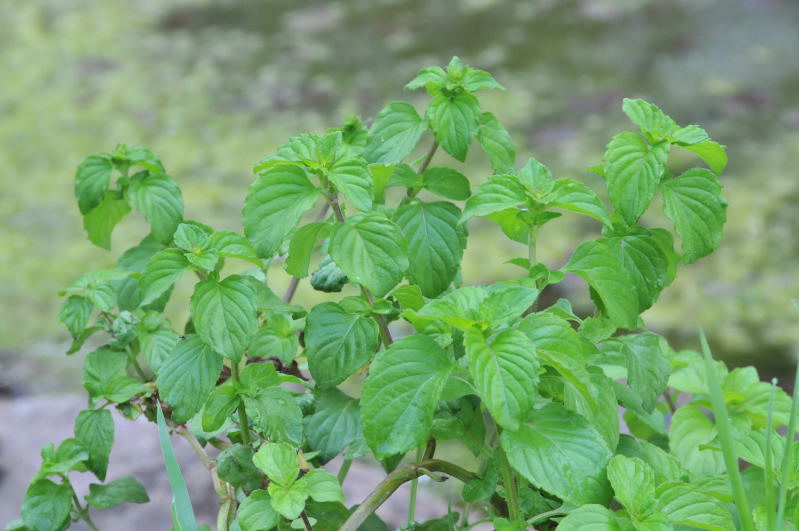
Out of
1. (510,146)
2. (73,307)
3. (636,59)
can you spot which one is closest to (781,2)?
(636,59)

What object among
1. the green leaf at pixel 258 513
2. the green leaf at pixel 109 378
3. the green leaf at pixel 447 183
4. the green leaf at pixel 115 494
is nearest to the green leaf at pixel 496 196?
the green leaf at pixel 447 183

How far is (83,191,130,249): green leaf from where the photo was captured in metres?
1.20

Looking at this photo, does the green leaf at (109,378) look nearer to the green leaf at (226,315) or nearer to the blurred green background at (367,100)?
the green leaf at (226,315)

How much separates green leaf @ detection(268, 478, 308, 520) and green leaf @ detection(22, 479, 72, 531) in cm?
34

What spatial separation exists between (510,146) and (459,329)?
275 mm

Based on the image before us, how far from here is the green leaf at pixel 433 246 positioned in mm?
1006

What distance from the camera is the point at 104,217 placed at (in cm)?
120

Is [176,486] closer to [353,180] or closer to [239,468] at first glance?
[239,468]

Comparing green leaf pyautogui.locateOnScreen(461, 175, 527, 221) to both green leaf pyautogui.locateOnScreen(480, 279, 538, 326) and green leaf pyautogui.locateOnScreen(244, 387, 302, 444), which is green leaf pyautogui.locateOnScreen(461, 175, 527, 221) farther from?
green leaf pyautogui.locateOnScreen(244, 387, 302, 444)

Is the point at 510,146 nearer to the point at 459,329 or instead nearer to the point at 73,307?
the point at 459,329

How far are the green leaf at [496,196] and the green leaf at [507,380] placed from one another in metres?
0.15

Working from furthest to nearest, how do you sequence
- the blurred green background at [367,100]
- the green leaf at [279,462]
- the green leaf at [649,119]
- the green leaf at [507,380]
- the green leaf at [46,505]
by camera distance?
the blurred green background at [367,100] → the green leaf at [46,505] → the green leaf at [649,119] → the green leaf at [279,462] → the green leaf at [507,380]

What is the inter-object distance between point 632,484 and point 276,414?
0.34m

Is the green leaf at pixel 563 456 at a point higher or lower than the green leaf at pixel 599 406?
lower
